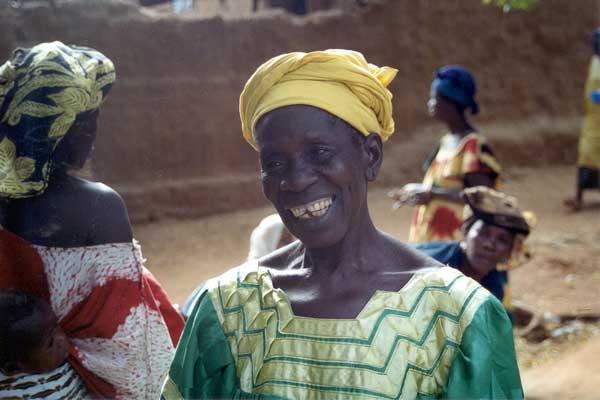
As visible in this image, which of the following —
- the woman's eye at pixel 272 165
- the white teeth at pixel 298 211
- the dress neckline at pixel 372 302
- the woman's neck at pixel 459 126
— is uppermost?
the woman's neck at pixel 459 126

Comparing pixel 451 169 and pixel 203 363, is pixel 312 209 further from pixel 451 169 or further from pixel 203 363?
pixel 451 169

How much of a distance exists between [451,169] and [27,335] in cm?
319

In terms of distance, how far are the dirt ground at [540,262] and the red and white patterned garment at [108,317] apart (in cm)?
320

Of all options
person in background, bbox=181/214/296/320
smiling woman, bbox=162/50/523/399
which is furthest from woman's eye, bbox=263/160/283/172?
person in background, bbox=181/214/296/320

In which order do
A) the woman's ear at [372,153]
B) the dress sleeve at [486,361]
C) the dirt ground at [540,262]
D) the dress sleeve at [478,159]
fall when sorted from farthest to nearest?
the dirt ground at [540,262] < the dress sleeve at [478,159] < the woman's ear at [372,153] < the dress sleeve at [486,361]

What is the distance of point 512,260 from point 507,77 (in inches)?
391

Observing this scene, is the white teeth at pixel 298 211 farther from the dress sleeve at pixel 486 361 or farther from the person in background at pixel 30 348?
the person in background at pixel 30 348

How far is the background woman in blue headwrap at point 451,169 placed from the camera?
4.66m

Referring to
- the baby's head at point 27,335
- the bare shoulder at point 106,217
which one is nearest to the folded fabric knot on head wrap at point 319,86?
the bare shoulder at point 106,217

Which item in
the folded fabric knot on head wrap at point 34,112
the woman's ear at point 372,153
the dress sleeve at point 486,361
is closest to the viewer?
the dress sleeve at point 486,361

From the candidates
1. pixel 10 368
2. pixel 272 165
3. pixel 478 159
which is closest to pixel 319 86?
pixel 272 165

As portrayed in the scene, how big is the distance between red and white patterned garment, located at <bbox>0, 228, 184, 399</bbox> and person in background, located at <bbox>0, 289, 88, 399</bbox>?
66 mm

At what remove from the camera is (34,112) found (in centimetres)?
227

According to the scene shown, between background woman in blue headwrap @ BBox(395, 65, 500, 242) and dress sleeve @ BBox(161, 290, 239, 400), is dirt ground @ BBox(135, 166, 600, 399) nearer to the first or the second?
background woman in blue headwrap @ BBox(395, 65, 500, 242)
